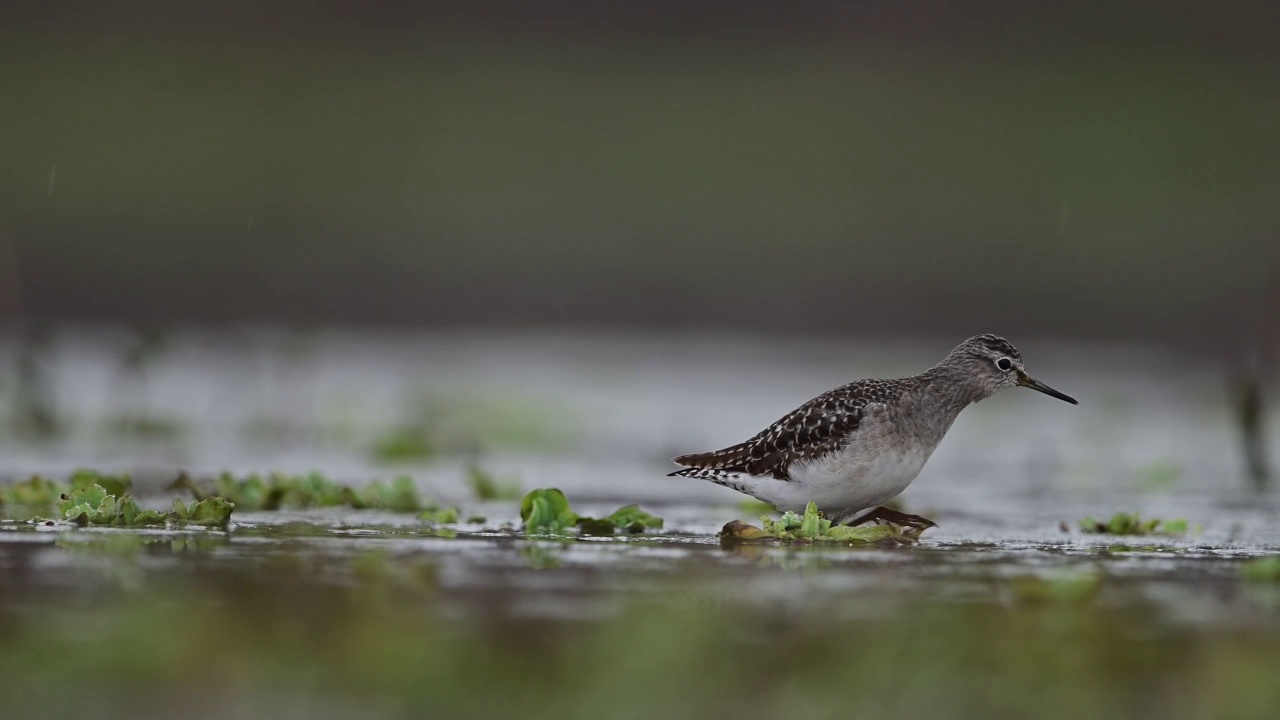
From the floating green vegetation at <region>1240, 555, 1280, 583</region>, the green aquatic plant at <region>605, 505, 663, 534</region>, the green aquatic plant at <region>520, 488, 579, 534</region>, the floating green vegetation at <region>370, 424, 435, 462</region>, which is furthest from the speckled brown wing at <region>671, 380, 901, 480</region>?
the floating green vegetation at <region>370, 424, 435, 462</region>

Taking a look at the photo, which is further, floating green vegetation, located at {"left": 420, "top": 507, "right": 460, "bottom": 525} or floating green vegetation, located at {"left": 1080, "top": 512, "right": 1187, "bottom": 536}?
floating green vegetation, located at {"left": 1080, "top": 512, "right": 1187, "bottom": 536}

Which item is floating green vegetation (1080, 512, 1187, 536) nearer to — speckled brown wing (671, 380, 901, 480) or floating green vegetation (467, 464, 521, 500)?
speckled brown wing (671, 380, 901, 480)

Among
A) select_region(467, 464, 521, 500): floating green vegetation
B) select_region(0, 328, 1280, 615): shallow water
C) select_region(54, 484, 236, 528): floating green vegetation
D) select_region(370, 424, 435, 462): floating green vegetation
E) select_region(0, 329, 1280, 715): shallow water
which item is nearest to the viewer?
select_region(0, 329, 1280, 715): shallow water

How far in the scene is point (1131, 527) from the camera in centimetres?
1051

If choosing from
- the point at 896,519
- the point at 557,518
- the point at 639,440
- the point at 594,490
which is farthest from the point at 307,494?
the point at 639,440

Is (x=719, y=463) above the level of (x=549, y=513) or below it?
above

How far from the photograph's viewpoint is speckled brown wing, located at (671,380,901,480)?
10.0 meters

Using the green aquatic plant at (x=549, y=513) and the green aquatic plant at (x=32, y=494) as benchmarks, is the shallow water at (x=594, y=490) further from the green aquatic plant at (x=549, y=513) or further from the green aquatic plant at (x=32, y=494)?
the green aquatic plant at (x=32, y=494)

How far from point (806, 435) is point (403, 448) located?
5531 mm

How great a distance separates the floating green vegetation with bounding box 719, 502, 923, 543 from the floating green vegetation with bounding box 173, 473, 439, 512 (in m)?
2.00

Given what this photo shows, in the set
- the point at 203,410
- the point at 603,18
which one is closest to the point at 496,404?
the point at 203,410

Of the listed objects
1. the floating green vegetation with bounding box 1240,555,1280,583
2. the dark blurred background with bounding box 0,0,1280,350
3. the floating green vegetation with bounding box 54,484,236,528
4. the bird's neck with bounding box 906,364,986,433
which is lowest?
the floating green vegetation with bounding box 1240,555,1280,583

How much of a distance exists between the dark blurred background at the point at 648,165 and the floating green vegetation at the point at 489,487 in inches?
454

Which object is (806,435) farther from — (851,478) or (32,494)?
(32,494)
